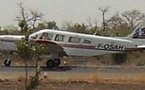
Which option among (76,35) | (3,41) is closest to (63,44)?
(76,35)

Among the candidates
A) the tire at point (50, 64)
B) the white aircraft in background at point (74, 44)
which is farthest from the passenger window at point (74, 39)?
the tire at point (50, 64)

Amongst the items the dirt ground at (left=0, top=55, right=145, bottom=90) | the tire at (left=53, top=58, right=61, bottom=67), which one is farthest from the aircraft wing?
the dirt ground at (left=0, top=55, right=145, bottom=90)

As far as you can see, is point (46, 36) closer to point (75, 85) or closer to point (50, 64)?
point (50, 64)

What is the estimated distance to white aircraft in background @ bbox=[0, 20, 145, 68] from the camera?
117ft

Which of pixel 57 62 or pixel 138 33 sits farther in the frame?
pixel 138 33

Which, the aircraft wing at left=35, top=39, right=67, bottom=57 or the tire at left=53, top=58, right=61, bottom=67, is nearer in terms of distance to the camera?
the aircraft wing at left=35, top=39, right=67, bottom=57

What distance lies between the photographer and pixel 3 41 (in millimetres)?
37188

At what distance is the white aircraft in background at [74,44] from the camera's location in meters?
35.7


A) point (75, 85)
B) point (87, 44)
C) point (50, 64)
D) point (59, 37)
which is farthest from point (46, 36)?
point (75, 85)

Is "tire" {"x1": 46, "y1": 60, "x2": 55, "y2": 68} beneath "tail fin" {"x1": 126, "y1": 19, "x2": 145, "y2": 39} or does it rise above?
beneath

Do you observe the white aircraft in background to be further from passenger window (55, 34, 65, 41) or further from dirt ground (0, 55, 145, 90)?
dirt ground (0, 55, 145, 90)

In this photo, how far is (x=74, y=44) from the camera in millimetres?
37031

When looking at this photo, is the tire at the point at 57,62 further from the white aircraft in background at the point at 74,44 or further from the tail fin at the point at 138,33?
the tail fin at the point at 138,33

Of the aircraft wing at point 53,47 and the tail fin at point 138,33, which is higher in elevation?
the tail fin at point 138,33
